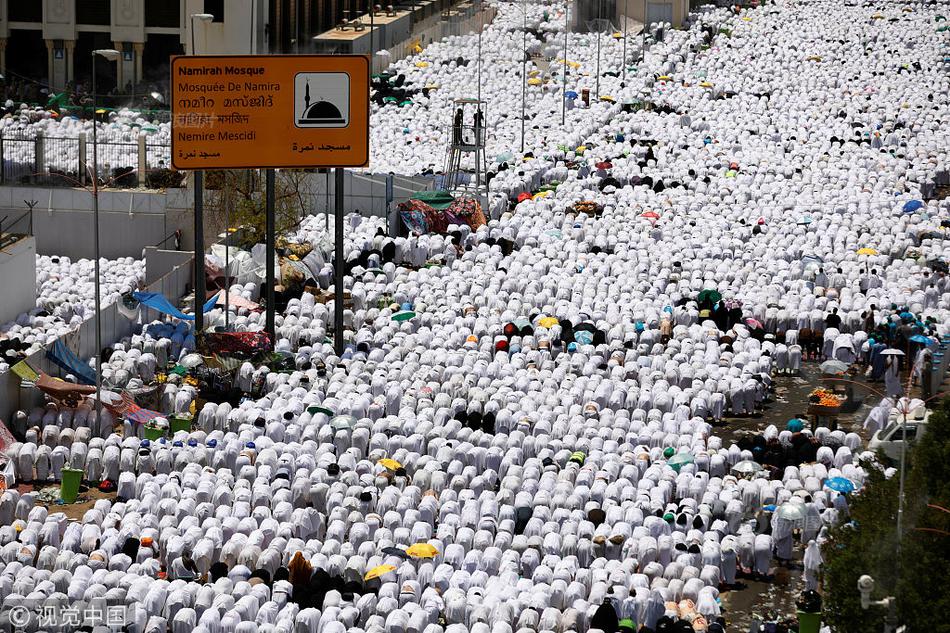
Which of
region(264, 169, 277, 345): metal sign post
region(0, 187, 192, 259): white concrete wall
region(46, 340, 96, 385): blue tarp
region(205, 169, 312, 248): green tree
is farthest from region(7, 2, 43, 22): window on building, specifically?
region(46, 340, 96, 385): blue tarp

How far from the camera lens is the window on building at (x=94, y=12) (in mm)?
44344

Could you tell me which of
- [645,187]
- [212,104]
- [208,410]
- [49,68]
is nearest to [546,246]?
[645,187]

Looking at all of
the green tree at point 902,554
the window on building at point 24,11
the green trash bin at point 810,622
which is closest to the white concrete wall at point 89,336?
the green trash bin at point 810,622

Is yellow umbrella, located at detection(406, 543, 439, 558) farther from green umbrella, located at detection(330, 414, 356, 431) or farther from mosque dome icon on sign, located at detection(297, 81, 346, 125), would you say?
mosque dome icon on sign, located at detection(297, 81, 346, 125)

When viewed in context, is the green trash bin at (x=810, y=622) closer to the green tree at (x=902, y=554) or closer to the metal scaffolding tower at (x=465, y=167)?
the green tree at (x=902, y=554)

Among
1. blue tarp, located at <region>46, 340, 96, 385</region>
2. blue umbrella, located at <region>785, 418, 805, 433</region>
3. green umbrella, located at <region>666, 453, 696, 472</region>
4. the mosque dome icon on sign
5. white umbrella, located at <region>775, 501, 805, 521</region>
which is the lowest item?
white umbrella, located at <region>775, 501, 805, 521</region>

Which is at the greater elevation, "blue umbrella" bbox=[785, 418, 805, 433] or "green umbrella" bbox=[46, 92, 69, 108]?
"green umbrella" bbox=[46, 92, 69, 108]

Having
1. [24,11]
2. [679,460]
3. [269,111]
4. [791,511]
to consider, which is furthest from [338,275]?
[24,11]

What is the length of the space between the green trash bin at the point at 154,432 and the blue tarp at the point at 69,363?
1.68m

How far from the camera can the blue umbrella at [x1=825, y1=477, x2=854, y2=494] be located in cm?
1861

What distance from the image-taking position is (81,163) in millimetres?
32094

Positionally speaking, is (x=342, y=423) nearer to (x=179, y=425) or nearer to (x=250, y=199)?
(x=179, y=425)

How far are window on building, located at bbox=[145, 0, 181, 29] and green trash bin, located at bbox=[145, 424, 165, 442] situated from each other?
25.3 metres

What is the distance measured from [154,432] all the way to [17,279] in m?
6.24
